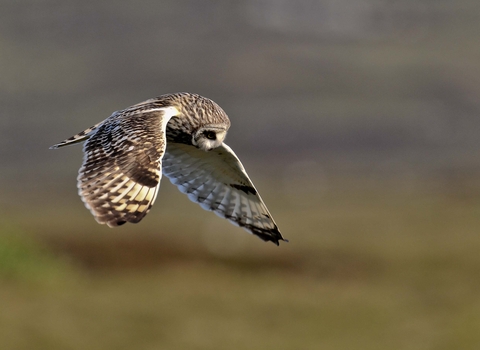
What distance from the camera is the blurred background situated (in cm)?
1620

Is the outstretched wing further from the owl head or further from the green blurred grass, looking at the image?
the green blurred grass

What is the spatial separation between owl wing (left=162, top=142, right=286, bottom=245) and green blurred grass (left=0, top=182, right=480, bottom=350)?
6.41 m

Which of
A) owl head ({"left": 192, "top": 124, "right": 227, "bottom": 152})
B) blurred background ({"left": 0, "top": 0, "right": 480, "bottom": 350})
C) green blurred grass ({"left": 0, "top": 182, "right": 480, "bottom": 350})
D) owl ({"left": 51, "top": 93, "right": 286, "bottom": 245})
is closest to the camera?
owl ({"left": 51, "top": 93, "right": 286, "bottom": 245})

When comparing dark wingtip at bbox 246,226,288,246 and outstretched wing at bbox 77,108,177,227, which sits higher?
dark wingtip at bbox 246,226,288,246

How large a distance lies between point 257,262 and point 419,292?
3653 mm

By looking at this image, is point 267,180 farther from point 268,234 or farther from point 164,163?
point 268,234

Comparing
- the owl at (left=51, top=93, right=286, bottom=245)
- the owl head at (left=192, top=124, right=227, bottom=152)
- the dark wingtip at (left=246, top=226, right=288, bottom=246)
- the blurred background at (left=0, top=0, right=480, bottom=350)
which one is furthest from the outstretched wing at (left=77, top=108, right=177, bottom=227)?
the blurred background at (left=0, top=0, right=480, bottom=350)

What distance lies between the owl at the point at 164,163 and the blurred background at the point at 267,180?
21.2 feet

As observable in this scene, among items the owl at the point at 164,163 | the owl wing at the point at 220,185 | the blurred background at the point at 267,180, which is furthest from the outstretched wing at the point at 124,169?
the blurred background at the point at 267,180

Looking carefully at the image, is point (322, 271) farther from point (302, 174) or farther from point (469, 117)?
point (469, 117)

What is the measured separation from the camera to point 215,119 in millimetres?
6137

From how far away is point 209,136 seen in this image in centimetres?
618

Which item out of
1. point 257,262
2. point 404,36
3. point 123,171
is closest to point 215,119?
point 123,171

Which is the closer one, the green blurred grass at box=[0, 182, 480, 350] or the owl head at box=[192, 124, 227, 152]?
the owl head at box=[192, 124, 227, 152]
